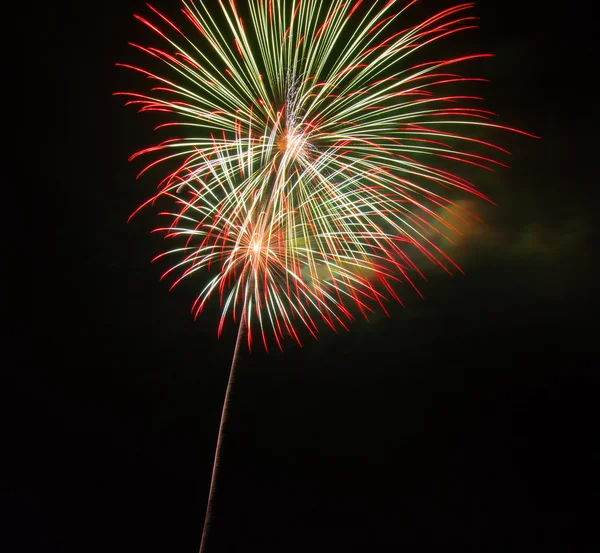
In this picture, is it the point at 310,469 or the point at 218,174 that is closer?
the point at 218,174

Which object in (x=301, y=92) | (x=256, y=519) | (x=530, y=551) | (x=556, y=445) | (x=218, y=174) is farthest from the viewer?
(x=556, y=445)

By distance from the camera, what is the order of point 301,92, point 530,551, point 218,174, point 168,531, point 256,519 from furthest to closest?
point 530,551 → point 256,519 → point 168,531 → point 218,174 → point 301,92

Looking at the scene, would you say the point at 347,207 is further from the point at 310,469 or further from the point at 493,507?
the point at 493,507

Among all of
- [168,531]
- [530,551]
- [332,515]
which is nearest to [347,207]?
[168,531]

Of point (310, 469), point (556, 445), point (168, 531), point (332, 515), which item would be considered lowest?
point (168, 531)

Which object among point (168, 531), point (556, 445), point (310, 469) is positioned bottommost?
point (168, 531)

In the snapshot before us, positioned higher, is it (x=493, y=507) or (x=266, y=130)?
(x=266, y=130)

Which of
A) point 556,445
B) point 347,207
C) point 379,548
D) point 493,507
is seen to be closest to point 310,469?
point 379,548

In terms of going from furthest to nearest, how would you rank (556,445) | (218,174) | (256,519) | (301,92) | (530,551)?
(556,445), (530,551), (256,519), (218,174), (301,92)

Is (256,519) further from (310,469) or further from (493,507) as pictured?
(493,507)
